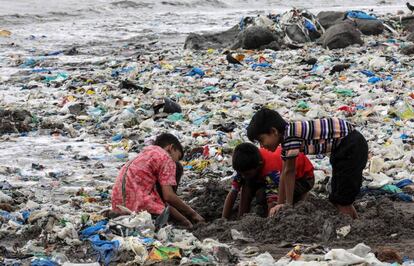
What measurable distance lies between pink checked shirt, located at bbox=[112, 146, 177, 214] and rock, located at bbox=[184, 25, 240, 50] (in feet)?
37.2

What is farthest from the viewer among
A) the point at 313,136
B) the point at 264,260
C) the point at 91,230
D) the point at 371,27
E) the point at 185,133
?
the point at 371,27

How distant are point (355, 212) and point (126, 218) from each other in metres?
1.70

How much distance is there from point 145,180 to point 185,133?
3.06 m

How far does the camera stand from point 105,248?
14.7ft

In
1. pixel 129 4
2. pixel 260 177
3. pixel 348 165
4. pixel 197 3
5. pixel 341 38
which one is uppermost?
pixel 348 165

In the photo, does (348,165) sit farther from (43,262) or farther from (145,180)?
(43,262)

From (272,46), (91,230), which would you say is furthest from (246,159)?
(272,46)

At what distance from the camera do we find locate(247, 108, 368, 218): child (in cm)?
517

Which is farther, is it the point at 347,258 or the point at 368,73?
the point at 368,73

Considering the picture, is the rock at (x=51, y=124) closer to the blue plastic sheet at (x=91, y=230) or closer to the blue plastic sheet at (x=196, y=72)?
the blue plastic sheet at (x=196, y=72)

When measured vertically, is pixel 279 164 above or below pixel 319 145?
below

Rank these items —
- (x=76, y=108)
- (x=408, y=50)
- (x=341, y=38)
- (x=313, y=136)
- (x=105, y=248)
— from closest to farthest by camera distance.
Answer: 1. (x=105, y=248)
2. (x=313, y=136)
3. (x=76, y=108)
4. (x=408, y=50)
5. (x=341, y=38)

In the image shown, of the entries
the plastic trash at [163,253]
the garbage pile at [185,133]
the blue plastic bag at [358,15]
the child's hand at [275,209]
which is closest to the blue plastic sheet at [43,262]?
the garbage pile at [185,133]

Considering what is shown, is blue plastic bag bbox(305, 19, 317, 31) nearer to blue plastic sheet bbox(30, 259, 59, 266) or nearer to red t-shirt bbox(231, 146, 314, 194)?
red t-shirt bbox(231, 146, 314, 194)
